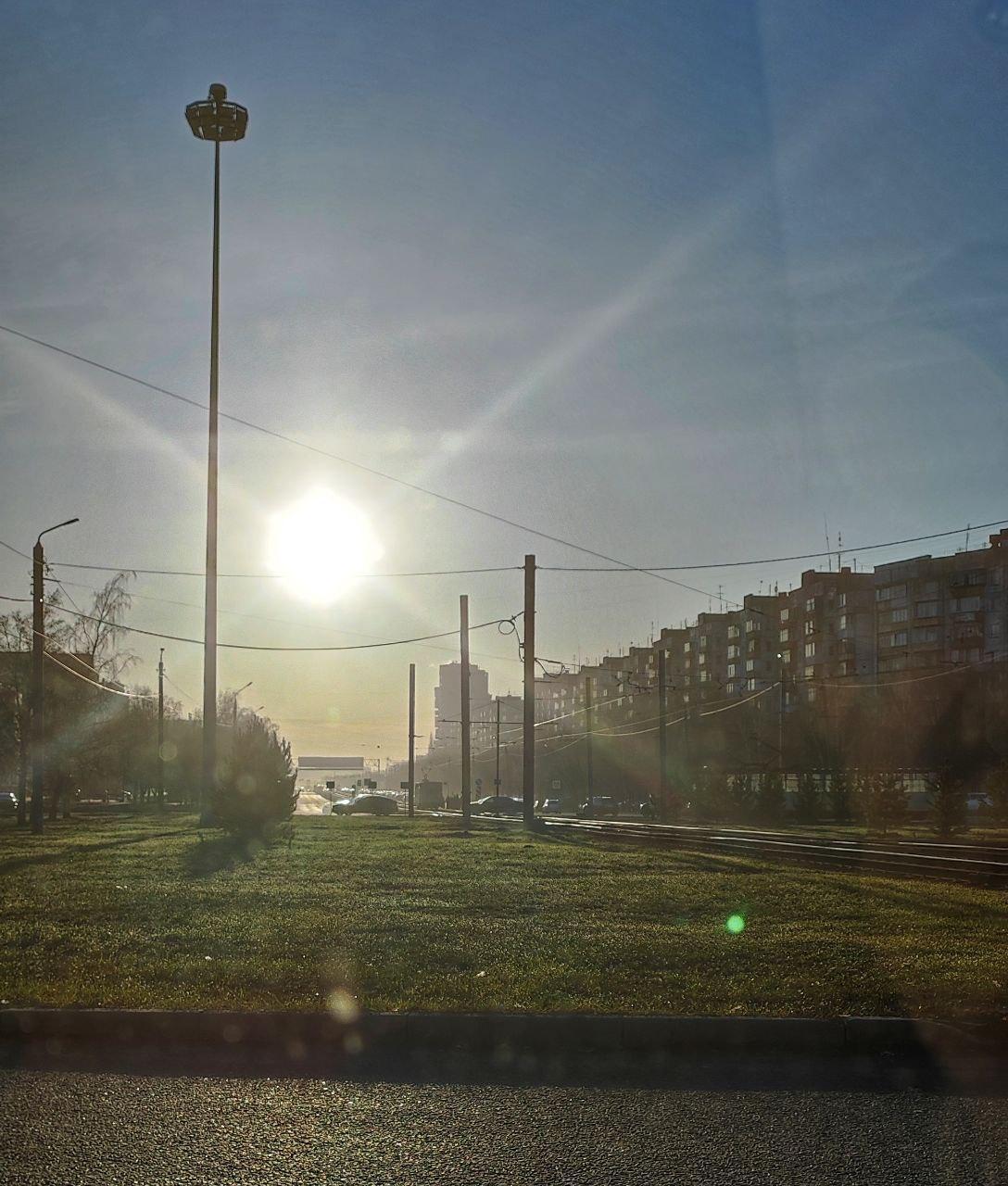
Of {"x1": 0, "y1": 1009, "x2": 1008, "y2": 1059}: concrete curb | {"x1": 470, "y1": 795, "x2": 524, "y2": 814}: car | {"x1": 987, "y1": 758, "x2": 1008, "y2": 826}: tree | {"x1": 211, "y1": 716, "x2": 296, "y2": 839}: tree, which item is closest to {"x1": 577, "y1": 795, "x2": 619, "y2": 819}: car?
{"x1": 470, "y1": 795, "x2": 524, "y2": 814}: car

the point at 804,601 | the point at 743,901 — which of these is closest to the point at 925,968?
the point at 743,901

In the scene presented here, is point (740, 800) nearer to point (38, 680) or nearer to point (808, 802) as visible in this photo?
point (808, 802)

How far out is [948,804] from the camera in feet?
119

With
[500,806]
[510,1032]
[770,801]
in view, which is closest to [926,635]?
[500,806]

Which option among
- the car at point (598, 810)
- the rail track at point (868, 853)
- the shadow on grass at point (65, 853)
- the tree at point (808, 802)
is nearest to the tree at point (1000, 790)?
the rail track at point (868, 853)

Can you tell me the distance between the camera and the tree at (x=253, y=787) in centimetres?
3161

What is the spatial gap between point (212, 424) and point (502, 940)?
2289 centimetres

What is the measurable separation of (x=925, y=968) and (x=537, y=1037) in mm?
3539

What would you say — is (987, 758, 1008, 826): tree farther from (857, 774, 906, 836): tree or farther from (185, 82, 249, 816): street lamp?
(185, 82, 249, 816): street lamp

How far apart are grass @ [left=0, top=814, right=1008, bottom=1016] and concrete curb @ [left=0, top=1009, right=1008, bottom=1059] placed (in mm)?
356

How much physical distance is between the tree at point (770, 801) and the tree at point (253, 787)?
83.2ft

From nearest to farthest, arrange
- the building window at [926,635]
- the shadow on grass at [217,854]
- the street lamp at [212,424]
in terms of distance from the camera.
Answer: the shadow on grass at [217,854] → the street lamp at [212,424] → the building window at [926,635]

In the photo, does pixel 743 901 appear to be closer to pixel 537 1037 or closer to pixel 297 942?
pixel 297 942

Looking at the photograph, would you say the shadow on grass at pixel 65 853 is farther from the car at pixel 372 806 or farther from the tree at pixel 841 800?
the car at pixel 372 806
